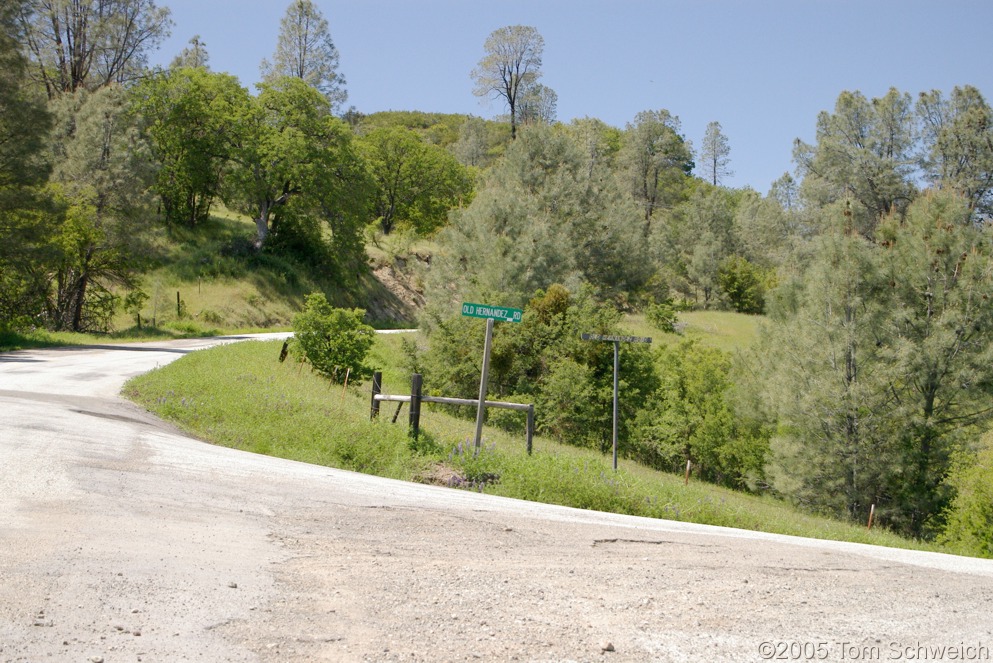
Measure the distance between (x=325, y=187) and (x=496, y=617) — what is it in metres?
46.4

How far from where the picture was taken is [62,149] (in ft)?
115

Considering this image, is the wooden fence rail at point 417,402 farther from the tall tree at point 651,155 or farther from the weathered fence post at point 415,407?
the tall tree at point 651,155

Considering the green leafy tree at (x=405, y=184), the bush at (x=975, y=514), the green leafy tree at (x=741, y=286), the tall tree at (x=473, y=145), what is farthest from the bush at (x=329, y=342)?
the tall tree at (x=473, y=145)

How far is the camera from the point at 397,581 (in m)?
5.31

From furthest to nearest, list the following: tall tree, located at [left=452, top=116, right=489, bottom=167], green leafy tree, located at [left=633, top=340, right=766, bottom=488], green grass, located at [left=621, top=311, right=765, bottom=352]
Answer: tall tree, located at [left=452, top=116, right=489, bottom=167] → green grass, located at [left=621, top=311, right=765, bottom=352] → green leafy tree, located at [left=633, top=340, right=766, bottom=488]

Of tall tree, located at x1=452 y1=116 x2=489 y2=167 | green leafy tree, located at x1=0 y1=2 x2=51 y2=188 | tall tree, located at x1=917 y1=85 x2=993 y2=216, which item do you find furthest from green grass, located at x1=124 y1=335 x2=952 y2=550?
tall tree, located at x1=452 y1=116 x2=489 y2=167

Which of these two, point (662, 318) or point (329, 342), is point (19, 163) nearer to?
point (329, 342)

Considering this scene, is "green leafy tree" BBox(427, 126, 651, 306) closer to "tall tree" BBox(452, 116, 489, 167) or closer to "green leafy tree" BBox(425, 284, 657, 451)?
"green leafy tree" BBox(425, 284, 657, 451)

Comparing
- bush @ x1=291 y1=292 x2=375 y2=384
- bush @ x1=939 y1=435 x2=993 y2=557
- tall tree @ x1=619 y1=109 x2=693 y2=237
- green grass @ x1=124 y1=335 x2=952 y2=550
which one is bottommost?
bush @ x1=939 y1=435 x2=993 y2=557

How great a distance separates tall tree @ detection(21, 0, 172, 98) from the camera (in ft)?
142

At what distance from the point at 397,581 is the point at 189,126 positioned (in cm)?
4651

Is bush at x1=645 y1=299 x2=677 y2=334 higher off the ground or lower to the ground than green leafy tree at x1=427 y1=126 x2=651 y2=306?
lower

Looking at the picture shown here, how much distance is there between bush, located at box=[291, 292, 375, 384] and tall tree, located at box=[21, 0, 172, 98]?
3056 centimetres

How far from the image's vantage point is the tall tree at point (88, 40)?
43312mm
